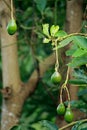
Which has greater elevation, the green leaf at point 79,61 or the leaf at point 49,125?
the green leaf at point 79,61

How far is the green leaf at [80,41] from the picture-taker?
3.95 ft

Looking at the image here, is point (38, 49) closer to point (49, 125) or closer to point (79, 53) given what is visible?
point (49, 125)

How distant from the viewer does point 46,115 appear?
2416 mm

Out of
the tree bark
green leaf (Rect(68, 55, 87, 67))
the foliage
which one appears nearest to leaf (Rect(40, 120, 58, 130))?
the foliage

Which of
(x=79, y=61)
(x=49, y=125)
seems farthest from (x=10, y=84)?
(x=79, y=61)

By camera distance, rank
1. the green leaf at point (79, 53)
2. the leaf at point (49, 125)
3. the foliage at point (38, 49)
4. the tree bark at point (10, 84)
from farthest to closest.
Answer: the tree bark at point (10, 84) → the foliage at point (38, 49) → the leaf at point (49, 125) → the green leaf at point (79, 53)

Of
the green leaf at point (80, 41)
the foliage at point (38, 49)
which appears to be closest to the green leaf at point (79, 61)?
the green leaf at point (80, 41)

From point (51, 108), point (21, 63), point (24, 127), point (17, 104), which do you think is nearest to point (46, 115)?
point (51, 108)

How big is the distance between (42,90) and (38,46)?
0.71 feet

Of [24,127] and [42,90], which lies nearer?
[24,127]

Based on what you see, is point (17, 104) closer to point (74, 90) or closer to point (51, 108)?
point (74, 90)

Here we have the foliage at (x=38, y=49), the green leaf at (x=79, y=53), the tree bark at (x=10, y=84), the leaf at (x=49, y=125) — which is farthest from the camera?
the tree bark at (x=10, y=84)

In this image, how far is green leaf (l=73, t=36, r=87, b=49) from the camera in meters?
1.20

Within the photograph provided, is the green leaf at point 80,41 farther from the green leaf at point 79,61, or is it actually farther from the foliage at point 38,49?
the foliage at point 38,49
